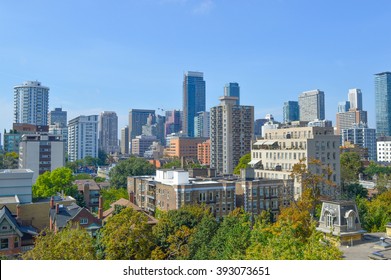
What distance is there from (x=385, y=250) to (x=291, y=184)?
1827 centimetres

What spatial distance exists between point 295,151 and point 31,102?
64356mm

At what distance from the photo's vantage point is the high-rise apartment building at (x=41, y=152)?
181 ft

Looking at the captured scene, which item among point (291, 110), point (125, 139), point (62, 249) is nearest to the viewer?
point (62, 249)

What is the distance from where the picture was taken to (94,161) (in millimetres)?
91000

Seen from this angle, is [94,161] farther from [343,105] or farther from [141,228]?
[343,105]

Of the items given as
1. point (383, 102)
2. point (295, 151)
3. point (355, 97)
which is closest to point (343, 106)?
point (355, 97)

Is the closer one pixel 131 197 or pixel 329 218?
pixel 329 218

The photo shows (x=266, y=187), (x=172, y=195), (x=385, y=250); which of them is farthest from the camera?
(x=266, y=187)

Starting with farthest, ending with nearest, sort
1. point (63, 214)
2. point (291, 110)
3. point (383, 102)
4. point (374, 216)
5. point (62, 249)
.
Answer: point (291, 110) → point (383, 102) → point (374, 216) → point (63, 214) → point (62, 249)

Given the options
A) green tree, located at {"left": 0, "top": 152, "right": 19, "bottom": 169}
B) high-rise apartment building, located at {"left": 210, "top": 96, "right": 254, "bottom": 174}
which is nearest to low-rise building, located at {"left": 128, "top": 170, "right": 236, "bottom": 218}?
high-rise apartment building, located at {"left": 210, "top": 96, "right": 254, "bottom": 174}

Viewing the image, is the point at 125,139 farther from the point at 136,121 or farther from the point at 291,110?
the point at 291,110

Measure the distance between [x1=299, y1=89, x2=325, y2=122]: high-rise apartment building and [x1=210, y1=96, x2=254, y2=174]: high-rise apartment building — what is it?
213 feet

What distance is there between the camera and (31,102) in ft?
276

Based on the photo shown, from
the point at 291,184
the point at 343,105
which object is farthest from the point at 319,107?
the point at 291,184
